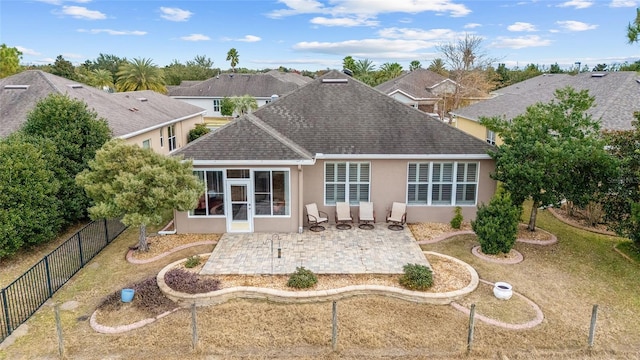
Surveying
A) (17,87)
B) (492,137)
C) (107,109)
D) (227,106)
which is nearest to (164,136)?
(107,109)

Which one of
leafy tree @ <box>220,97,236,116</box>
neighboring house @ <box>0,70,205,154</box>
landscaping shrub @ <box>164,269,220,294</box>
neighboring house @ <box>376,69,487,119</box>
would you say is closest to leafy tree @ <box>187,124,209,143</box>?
neighboring house @ <box>0,70,205,154</box>

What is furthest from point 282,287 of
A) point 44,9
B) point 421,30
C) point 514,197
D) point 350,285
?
point 421,30

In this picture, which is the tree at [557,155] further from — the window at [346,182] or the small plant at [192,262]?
the small plant at [192,262]

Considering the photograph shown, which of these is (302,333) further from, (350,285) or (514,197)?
(514,197)

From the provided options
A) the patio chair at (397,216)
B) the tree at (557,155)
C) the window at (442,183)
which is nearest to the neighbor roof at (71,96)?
the patio chair at (397,216)

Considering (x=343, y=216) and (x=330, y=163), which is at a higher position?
(x=330, y=163)

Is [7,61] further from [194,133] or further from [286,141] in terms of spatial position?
[286,141]
